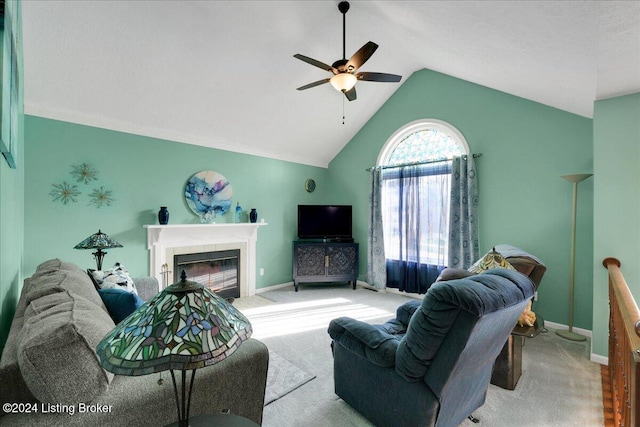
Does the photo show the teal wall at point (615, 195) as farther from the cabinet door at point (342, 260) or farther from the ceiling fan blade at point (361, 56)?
the cabinet door at point (342, 260)

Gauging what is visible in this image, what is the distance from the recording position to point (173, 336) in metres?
0.72

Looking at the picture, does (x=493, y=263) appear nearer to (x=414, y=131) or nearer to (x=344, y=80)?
(x=344, y=80)

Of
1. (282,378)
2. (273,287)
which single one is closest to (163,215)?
(273,287)

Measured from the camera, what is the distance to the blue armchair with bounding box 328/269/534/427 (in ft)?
4.44

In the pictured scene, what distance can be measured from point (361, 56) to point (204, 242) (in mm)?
3303

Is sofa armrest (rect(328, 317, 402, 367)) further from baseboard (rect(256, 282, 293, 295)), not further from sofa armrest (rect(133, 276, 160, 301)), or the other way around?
baseboard (rect(256, 282, 293, 295))

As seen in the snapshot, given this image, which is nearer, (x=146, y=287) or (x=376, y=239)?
(x=146, y=287)

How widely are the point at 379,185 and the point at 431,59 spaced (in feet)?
Answer: 6.64

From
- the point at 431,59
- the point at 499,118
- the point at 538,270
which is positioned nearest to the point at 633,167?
the point at 538,270

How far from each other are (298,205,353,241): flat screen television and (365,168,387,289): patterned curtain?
1.48 feet

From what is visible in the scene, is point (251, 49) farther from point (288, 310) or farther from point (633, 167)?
point (633, 167)

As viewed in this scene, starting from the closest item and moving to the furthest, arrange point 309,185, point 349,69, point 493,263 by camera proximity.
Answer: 1. point 493,263
2. point 349,69
3. point 309,185

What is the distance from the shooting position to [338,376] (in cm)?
204

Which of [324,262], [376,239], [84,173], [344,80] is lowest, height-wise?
[324,262]
